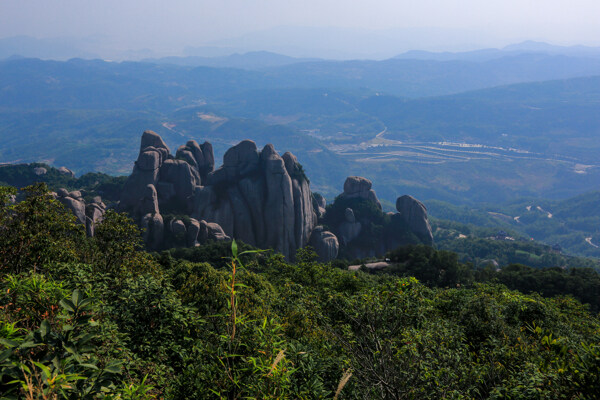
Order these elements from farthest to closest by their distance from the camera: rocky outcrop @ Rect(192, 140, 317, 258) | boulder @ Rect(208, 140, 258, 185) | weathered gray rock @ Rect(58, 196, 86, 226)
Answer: boulder @ Rect(208, 140, 258, 185) < rocky outcrop @ Rect(192, 140, 317, 258) < weathered gray rock @ Rect(58, 196, 86, 226)

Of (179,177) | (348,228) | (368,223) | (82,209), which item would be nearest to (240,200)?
(179,177)

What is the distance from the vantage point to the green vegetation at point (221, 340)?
386cm

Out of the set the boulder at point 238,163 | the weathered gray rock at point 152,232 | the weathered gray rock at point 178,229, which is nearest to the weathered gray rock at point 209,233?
the weathered gray rock at point 178,229

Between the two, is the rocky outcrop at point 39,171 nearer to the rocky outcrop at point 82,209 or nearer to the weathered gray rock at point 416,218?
the rocky outcrop at point 82,209

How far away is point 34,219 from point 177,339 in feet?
28.9

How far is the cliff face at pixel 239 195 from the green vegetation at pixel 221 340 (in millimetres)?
39596

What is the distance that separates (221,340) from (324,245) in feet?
168

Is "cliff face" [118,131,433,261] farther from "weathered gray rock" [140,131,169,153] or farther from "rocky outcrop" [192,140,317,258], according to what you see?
"weathered gray rock" [140,131,169,153]

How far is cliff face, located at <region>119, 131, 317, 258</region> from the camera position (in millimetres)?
54750

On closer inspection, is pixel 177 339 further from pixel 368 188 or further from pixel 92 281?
pixel 368 188

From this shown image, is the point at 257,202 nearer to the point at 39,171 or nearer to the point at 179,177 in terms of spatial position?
the point at 179,177

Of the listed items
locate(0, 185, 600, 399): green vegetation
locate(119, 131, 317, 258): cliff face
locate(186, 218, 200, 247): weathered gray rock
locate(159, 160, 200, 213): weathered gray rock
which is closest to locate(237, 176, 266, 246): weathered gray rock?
Answer: locate(119, 131, 317, 258): cliff face

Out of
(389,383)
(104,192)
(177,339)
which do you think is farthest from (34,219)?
(104,192)

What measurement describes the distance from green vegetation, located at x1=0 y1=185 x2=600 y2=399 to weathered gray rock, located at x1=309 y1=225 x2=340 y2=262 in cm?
3993
